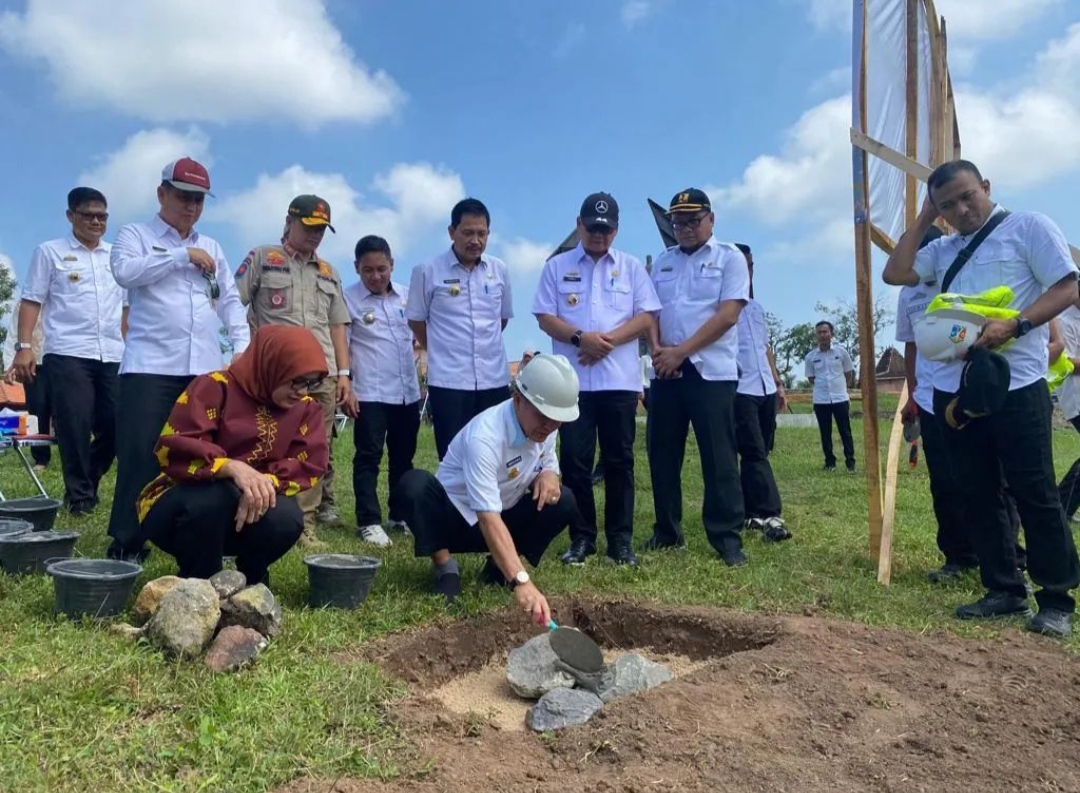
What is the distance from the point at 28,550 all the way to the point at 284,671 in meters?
1.77

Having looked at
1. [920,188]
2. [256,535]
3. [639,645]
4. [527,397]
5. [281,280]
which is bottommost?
[639,645]

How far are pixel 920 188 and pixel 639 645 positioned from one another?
3851 millimetres

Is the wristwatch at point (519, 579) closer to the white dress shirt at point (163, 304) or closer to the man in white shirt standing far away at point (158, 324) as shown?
the man in white shirt standing far away at point (158, 324)

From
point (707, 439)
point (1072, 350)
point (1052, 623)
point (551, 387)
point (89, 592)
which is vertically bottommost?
point (1052, 623)

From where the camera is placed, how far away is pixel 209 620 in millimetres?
3115

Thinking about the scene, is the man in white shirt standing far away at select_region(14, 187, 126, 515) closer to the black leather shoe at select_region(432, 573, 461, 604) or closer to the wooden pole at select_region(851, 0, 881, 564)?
the black leather shoe at select_region(432, 573, 461, 604)

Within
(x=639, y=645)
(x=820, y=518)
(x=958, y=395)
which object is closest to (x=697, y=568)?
(x=639, y=645)

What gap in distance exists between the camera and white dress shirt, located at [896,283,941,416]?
4477 millimetres

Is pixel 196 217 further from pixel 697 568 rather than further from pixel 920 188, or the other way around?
pixel 920 188

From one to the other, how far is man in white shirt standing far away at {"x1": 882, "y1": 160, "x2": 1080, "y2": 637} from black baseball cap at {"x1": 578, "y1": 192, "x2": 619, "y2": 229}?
163cm

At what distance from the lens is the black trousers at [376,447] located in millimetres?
Result: 5621

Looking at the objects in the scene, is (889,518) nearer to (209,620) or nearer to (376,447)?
(376,447)

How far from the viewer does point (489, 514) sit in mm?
3521

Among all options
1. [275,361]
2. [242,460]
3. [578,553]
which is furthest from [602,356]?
[242,460]
